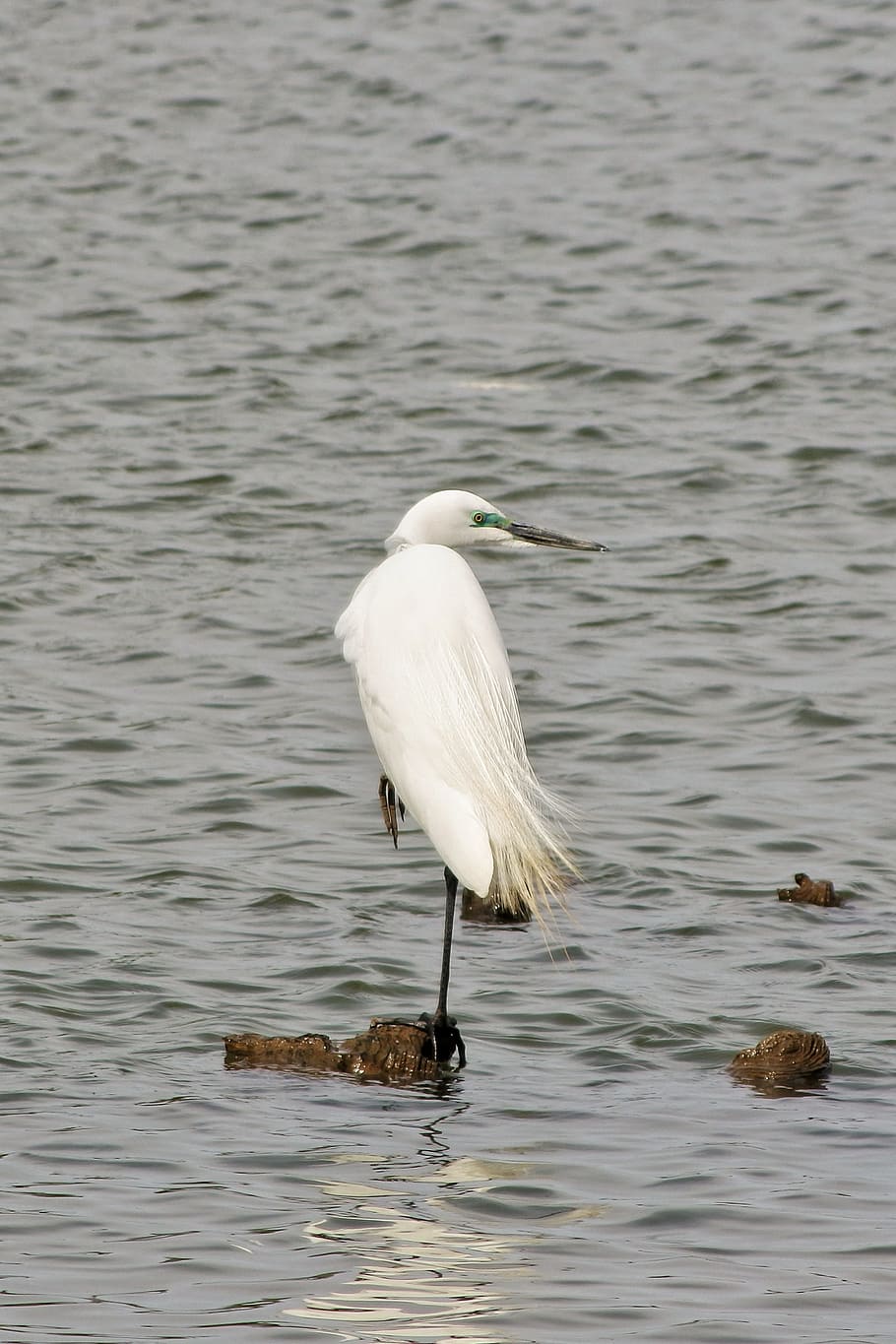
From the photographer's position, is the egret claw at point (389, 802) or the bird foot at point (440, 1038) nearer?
the bird foot at point (440, 1038)

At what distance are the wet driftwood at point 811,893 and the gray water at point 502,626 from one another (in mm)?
117

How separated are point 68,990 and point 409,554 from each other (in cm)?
164

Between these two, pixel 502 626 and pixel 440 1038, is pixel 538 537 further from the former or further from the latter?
pixel 502 626

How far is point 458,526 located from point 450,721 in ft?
2.20

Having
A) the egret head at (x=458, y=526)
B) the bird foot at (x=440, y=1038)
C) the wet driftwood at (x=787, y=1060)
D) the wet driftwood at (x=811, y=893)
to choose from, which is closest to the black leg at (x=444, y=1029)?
the bird foot at (x=440, y=1038)

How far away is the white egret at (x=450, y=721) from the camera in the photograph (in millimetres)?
6094

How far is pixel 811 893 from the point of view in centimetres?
730

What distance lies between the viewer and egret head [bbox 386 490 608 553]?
21.2 ft

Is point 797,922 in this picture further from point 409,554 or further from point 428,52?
point 428,52

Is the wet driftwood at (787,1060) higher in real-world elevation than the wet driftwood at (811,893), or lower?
higher

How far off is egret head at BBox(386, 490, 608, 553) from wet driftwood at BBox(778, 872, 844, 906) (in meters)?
1.51

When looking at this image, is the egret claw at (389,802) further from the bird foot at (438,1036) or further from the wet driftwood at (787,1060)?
the wet driftwood at (787,1060)

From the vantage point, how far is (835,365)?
46.4 feet

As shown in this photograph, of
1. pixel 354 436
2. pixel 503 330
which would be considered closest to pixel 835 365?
pixel 503 330
